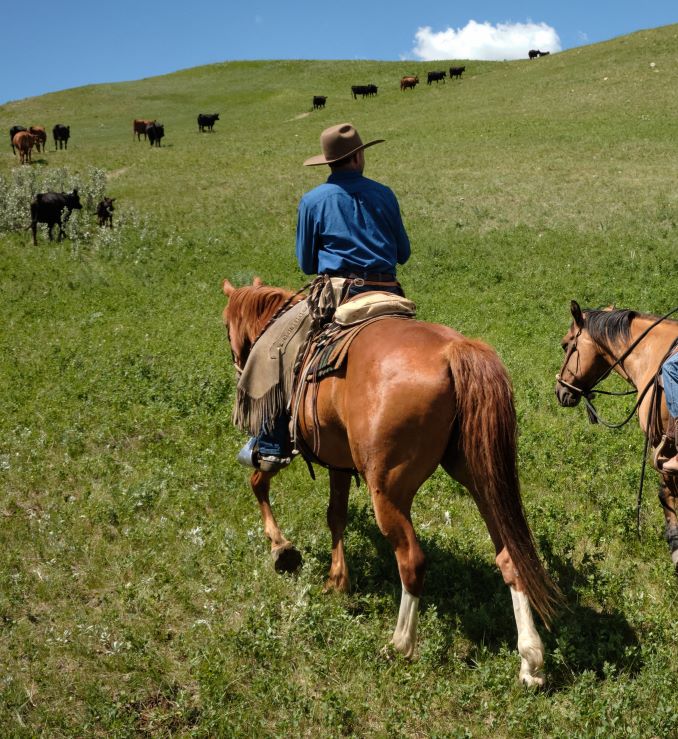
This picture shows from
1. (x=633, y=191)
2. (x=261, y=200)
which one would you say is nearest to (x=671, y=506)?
(x=633, y=191)

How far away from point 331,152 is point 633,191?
22.0 meters

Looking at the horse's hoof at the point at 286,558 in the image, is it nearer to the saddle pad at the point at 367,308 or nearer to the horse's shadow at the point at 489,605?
the horse's shadow at the point at 489,605

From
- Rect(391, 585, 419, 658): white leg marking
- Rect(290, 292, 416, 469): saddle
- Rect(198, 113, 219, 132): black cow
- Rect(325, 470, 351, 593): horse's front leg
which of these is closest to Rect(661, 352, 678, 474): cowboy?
Rect(290, 292, 416, 469): saddle

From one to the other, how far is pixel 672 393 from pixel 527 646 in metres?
2.38

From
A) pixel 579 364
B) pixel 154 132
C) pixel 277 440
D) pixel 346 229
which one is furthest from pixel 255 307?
A: pixel 154 132

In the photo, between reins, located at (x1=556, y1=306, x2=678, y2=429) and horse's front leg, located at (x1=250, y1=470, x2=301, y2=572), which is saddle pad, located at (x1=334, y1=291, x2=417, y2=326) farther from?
reins, located at (x1=556, y1=306, x2=678, y2=429)

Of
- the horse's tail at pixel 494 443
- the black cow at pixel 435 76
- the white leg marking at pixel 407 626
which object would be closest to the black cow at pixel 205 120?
the black cow at pixel 435 76

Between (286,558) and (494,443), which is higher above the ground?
(494,443)

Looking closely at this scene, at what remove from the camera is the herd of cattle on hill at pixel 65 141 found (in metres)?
23.4

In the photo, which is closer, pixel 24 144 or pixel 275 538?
pixel 275 538

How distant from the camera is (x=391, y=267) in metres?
5.90

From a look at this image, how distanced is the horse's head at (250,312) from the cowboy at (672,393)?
10.4 feet

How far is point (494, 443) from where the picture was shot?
4559 millimetres

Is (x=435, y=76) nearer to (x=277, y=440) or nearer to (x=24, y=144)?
(x=24, y=144)
